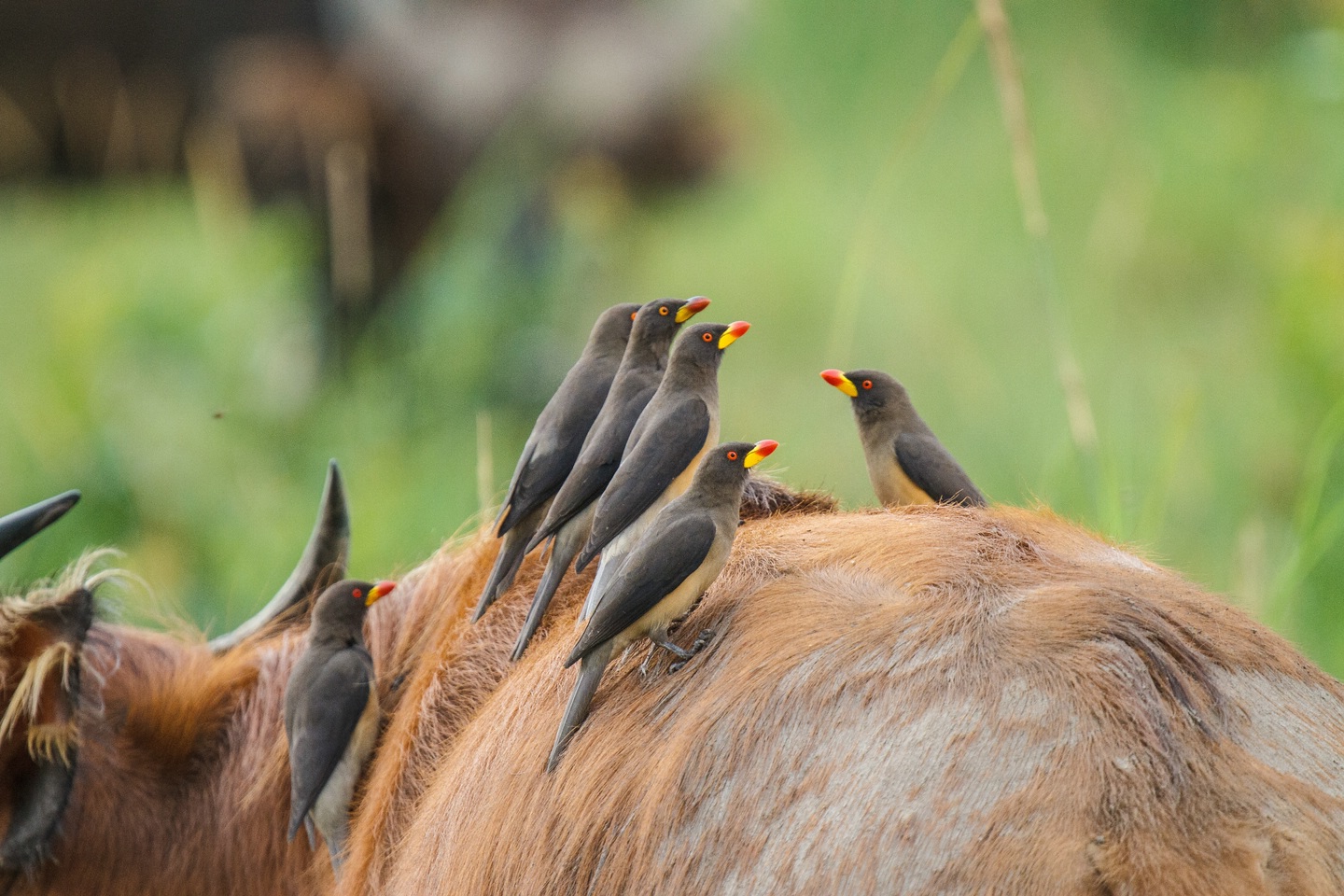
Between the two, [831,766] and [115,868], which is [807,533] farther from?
[115,868]

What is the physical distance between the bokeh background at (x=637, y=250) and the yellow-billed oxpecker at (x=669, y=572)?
137 cm

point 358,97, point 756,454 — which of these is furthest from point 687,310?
point 358,97

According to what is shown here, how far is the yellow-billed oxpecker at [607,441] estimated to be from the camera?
103 inches

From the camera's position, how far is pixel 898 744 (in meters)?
1.97

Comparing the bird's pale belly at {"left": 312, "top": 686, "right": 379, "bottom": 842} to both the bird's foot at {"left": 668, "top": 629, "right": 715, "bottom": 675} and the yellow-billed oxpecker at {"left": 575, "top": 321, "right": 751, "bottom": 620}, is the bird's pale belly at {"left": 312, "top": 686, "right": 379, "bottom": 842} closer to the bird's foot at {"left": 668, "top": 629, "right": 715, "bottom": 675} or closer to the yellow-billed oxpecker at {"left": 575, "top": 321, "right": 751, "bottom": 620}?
the yellow-billed oxpecker at {"left": 575, "top": 321, "right": 751, "bottom": 620}

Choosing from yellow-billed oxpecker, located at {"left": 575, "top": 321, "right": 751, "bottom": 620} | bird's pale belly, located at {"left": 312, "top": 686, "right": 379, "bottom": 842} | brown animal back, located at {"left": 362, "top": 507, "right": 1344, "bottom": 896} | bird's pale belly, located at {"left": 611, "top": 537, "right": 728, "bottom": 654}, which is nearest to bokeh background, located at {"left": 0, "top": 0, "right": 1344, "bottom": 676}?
bird's pale belly, located at {"left": 312, "top": 686, "right": 379, "bottom": 842}

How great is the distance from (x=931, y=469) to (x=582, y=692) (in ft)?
3.31

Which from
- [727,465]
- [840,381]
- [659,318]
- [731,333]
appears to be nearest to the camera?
[727,465]

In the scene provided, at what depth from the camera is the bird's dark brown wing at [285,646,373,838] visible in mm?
2840

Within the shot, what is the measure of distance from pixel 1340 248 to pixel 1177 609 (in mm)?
5216

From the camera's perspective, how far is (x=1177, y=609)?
90.0 inches

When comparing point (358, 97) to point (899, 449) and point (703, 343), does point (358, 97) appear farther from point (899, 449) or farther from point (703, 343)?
point (703, 343)

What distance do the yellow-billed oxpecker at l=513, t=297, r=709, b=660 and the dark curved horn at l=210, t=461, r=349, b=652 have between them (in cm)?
73

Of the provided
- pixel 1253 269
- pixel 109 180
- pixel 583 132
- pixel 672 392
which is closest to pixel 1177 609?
pixel 672 392
